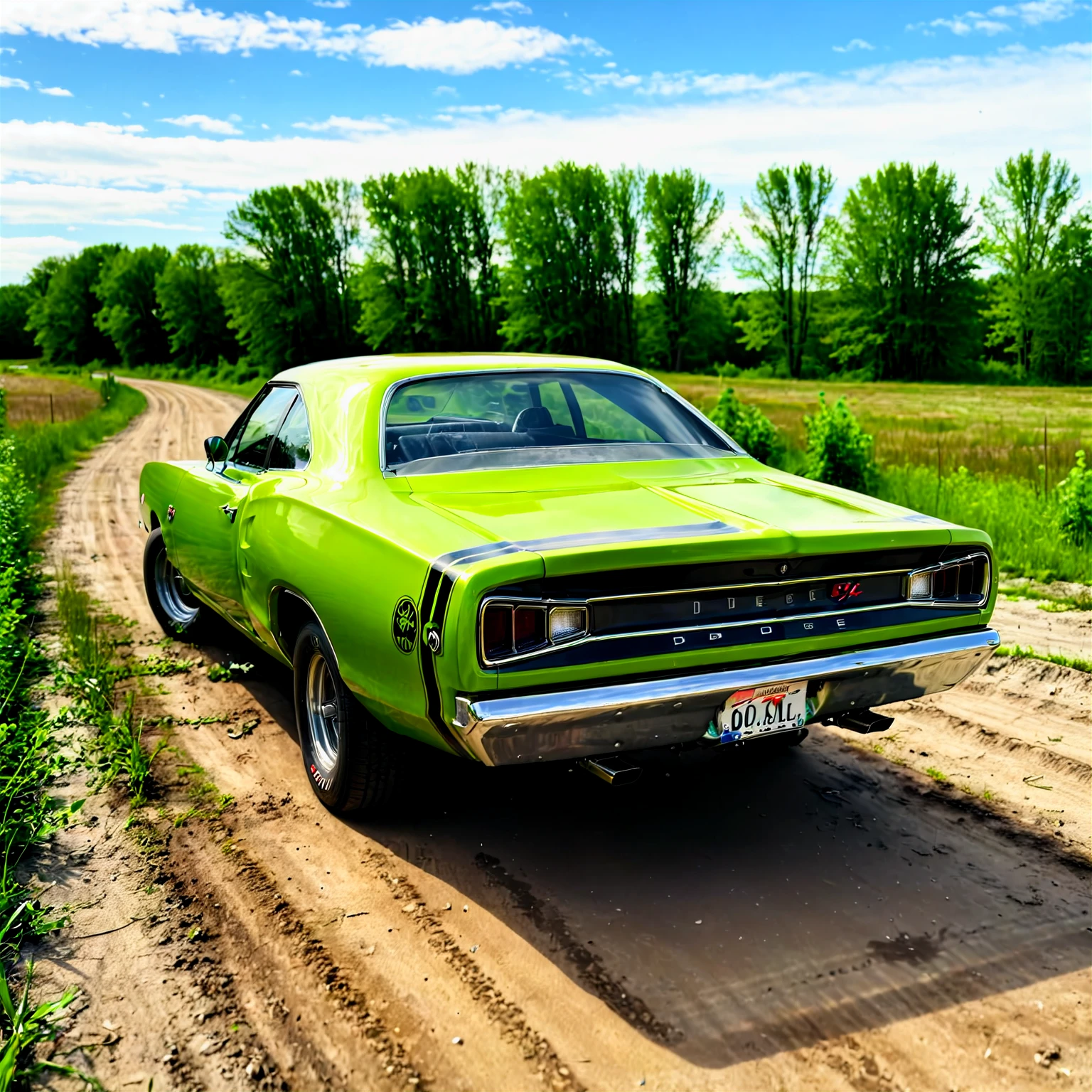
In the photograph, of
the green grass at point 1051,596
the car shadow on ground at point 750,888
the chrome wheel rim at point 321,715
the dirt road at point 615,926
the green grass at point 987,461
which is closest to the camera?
the dirt road at point 615,926

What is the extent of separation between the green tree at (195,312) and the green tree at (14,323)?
47100 mm

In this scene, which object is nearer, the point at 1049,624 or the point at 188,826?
the point at 188,826

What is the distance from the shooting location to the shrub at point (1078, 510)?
8242 mm

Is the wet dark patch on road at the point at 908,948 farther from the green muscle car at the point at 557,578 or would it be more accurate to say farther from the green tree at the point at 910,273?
the green tree at the point at 910,273

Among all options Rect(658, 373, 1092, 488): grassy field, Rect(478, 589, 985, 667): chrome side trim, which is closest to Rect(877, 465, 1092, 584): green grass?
Rect(658, 373, 1092, 488): grassy field

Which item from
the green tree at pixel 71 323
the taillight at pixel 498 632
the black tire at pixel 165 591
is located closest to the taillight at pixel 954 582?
the taillight at pixel 498 632

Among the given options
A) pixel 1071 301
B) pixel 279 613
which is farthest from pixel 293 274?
→ pixel 279 613

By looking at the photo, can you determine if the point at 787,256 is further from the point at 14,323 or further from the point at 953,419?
the point at 14,323

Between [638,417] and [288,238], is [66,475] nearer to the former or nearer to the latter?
[638,417]

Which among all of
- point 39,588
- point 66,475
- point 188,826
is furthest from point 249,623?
point 66,475

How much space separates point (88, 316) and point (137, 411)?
70950 mm

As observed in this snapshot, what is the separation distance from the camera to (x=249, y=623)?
4.67 m

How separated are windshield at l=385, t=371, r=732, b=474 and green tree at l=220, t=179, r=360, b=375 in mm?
55699

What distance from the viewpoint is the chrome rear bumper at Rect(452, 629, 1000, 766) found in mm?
2881
